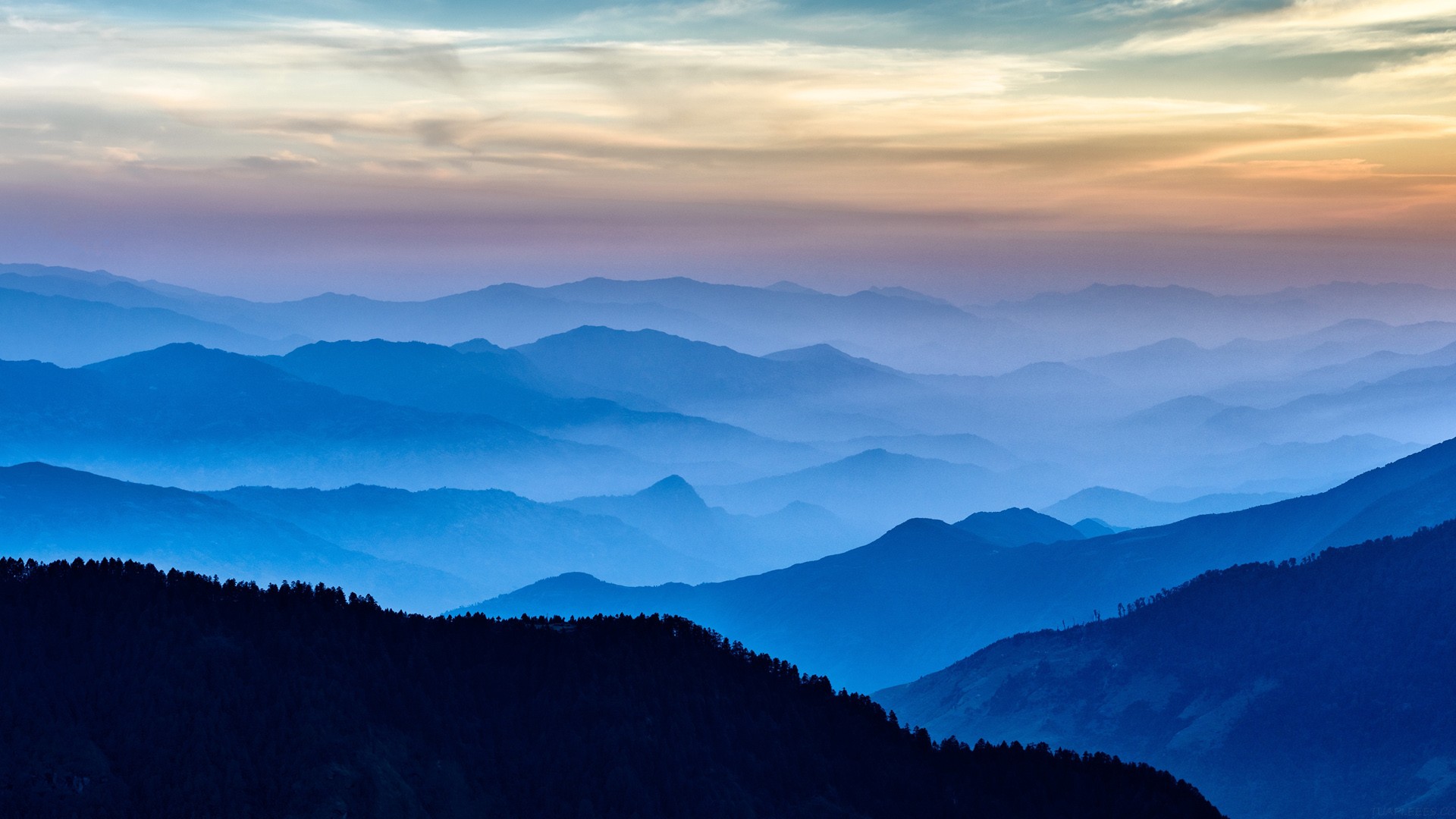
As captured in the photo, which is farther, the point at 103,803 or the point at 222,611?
the point at 222,611

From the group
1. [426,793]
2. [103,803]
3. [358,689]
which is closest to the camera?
[103,803]

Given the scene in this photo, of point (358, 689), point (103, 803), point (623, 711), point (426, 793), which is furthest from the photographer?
point (623, 711)

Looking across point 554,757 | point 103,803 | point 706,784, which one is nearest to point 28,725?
point 103,803

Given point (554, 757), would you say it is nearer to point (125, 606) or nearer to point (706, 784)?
point (706, 784)

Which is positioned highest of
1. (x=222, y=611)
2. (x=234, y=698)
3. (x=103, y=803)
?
(x=222, y=611)

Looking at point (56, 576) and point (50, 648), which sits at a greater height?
point (56, 576)

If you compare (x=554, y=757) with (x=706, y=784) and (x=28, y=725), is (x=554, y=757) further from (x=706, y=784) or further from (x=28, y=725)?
(x=28, y=725)

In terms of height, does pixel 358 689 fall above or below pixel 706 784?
above

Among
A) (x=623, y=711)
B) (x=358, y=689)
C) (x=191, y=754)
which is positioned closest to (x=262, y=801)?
(x=191, y=754)

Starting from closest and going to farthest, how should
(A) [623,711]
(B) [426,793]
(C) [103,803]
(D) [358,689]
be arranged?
(C) [103,803]
(B) [426,793]
(D) [358,689]
(A) [623,711]
